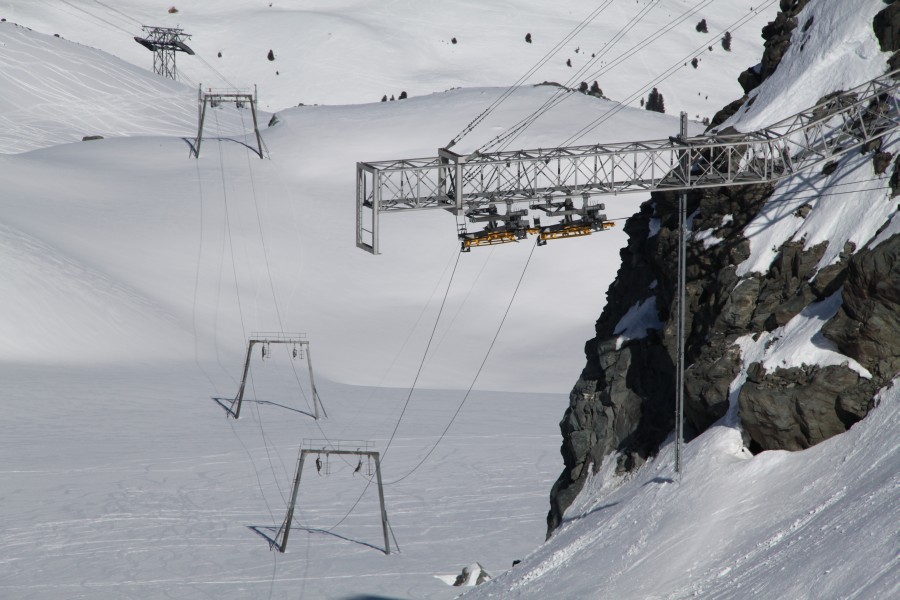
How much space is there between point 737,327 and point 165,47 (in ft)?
322

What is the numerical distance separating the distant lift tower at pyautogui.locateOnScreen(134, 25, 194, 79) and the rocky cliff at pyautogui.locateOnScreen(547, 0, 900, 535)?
87.1 m

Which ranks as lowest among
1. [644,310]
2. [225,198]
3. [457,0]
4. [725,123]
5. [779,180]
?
[644,310]

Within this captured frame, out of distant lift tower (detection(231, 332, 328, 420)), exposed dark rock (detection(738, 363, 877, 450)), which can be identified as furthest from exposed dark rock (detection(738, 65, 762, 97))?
distant lift tower (detection(231, 332, 328, 420))

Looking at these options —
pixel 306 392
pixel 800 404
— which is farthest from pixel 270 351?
pixel 800 404

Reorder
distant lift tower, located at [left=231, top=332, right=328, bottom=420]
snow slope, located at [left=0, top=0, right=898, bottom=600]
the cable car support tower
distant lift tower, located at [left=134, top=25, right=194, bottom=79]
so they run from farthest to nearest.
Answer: distant lift tower, located at [left=134, top=25, right=194, bottom=79], distant lift tower, located at [left=231, top=332, right=328, bottom=420], the cable car support tower, snow slope, located at [left=0, top=0, right=898, bottom=600]

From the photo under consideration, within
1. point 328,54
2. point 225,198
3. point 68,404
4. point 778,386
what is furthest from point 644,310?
point 328,54

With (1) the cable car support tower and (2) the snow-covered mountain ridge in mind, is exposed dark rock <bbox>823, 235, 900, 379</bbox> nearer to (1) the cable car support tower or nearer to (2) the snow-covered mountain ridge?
(2) the snow-covered mountain ridge

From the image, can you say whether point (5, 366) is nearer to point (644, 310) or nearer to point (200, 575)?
point (200, 575)

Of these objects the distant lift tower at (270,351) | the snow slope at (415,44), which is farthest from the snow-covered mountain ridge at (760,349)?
the snow slope at (415,44)

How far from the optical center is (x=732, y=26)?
149 m

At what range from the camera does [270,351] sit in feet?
212

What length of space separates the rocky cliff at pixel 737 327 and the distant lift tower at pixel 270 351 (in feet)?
67.7

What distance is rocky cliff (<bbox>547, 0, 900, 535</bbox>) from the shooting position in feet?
88.6

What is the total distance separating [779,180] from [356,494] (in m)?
21.2
